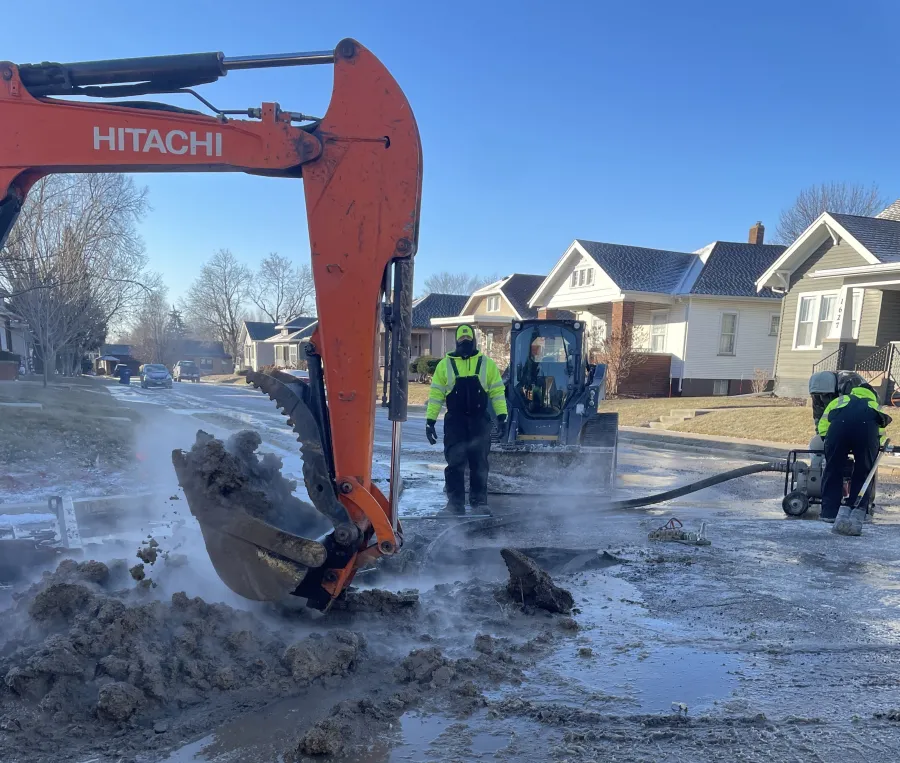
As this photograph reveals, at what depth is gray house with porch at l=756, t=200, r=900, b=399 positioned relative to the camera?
61.4 feet

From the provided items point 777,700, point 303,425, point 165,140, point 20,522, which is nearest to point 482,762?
point 777,700

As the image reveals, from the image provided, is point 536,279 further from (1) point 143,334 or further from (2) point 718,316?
(1) point 143,334

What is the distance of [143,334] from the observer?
9125cm

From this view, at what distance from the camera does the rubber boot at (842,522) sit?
21.5ft

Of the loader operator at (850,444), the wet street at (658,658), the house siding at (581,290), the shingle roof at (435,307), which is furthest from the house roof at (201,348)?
the wet street at (658,658)

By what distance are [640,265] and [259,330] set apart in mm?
60776

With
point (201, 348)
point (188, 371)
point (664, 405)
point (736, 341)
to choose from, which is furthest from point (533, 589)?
point (201, 348)

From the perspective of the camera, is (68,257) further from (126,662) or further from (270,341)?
(270,341)

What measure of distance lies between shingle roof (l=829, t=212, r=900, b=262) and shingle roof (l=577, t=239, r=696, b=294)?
6.83 m

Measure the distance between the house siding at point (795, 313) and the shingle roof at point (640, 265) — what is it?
4.78 m

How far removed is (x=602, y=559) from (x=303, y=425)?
10.4ft

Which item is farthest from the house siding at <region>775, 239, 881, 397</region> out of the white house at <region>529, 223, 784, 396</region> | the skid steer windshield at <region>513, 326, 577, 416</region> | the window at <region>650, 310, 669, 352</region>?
the skid steer windshield at <region>513, 326, 577, 416</region>

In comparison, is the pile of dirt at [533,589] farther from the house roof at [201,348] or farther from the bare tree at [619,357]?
the house roof at [201,348]

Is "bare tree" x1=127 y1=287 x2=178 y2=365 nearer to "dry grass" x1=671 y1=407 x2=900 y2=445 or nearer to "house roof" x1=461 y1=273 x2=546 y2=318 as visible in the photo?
"house roof" x1=461 y1=273 x2=546 y2=318
